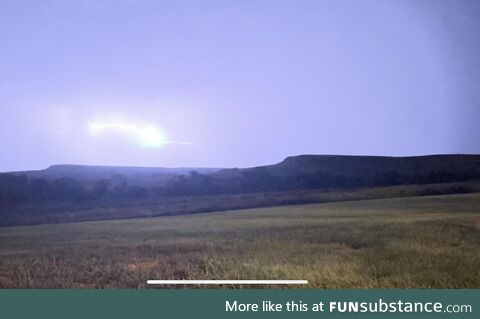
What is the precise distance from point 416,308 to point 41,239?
2.74 m

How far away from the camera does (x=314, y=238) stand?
353 cm

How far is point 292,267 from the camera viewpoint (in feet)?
11.0

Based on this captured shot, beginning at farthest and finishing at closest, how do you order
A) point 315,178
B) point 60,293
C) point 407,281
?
point 315,178 → point 60,293 → point 407,281

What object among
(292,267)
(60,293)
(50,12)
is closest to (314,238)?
(292,267)

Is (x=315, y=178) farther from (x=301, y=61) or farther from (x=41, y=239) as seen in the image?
(x=41, y=239)

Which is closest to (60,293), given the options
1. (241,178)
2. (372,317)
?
(241,178)

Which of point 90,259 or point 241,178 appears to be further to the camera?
point 241,178

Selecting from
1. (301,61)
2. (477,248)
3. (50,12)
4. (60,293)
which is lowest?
(60,293)

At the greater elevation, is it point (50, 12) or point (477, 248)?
point (50, 12)

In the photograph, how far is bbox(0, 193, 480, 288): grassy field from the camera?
328 cm

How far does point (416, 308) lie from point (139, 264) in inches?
76.3

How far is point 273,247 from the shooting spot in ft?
11.5

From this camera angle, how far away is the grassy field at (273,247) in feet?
10.7

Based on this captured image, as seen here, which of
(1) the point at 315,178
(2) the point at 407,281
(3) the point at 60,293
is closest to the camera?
(2) the point at 407,281
